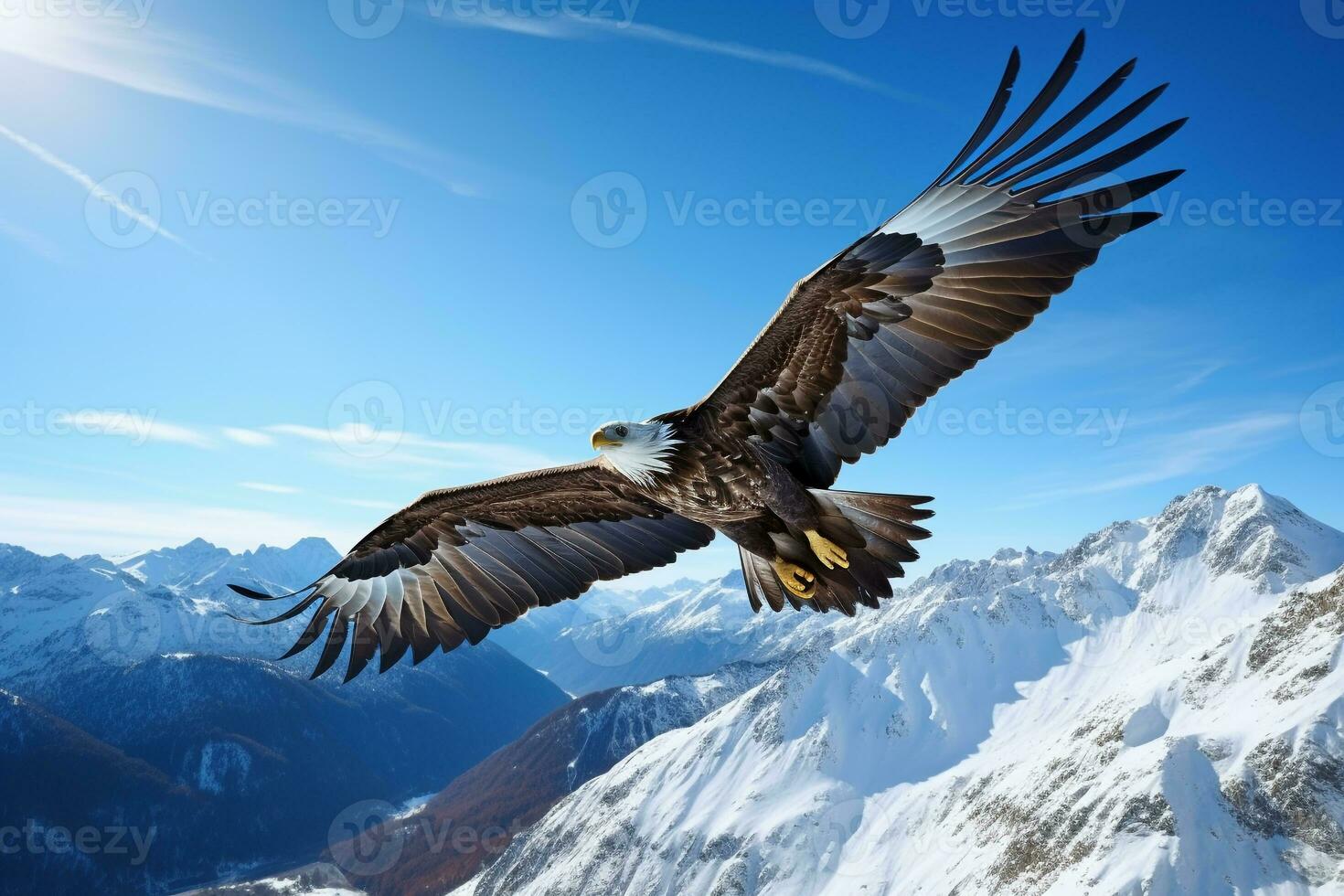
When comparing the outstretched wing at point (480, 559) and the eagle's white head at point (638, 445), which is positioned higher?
the eagle's white head at point (638, 445)

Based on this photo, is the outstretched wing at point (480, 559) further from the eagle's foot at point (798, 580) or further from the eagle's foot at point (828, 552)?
the eagle's foot at point (828, 552)

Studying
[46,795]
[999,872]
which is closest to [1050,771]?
[999,872]

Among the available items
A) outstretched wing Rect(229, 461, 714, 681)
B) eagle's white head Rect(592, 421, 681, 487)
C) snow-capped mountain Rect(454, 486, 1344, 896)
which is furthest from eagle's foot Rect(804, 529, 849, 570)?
snow-capped mountain Rect(454, 486, 1344, 896)

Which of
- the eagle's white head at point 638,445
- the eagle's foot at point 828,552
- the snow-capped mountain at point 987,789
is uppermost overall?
the eagle's white head at point 638,445

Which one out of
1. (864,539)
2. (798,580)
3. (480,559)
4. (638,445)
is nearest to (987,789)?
(480,559)

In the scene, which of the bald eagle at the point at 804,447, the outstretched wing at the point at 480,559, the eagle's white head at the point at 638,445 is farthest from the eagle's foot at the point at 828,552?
the outstretched wing at the point at 480,559

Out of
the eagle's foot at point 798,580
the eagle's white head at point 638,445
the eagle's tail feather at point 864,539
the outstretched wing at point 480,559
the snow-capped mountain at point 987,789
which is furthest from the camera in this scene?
the snow-capped mountain at point 987,789

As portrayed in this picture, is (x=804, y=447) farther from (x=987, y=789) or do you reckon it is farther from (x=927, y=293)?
(x=987, y=789)

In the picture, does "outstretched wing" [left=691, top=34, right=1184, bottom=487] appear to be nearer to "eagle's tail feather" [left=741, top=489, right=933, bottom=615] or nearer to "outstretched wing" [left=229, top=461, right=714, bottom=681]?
"eagle's tail feather" [left=741, top=489, right=933, bottom=615]
